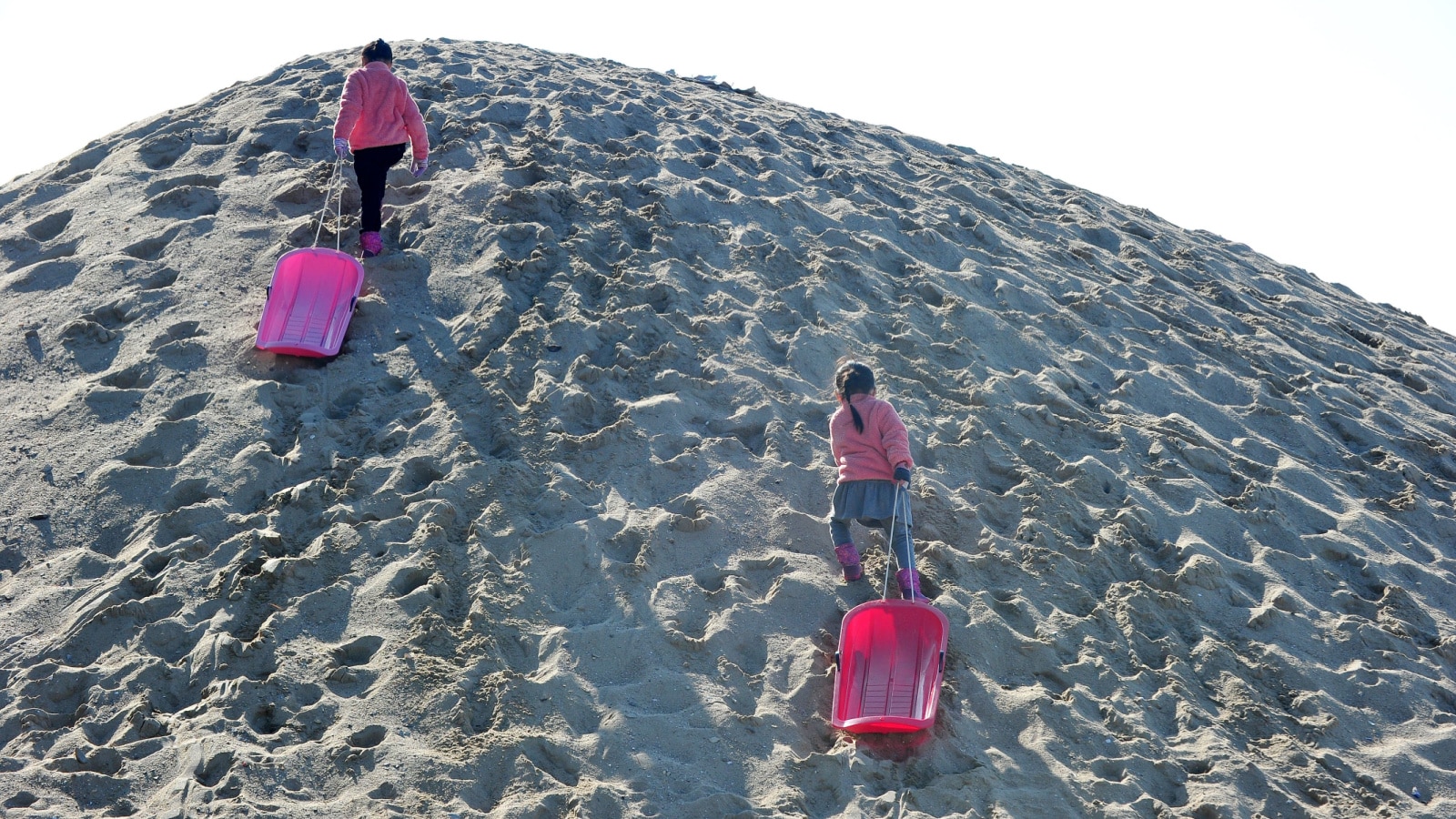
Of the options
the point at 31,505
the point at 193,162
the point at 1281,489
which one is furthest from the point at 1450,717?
the point at 193,162

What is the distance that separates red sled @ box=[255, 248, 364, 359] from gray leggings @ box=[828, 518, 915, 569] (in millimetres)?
3034

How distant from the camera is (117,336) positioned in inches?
256

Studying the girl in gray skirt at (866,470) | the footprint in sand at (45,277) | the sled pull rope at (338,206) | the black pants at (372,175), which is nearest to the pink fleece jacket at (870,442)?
the girl in gray skirt at (866,470)

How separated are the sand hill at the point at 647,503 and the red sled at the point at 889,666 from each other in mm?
121

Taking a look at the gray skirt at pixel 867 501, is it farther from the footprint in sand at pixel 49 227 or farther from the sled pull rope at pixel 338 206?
the footprint in sand at pixel 49 227

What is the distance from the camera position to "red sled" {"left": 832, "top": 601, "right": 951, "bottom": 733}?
4.60 m

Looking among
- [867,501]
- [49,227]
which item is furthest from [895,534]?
[49,227]

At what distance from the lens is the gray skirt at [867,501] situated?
521 cm

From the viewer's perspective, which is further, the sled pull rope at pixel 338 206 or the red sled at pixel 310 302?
the sled pull rope at pixel 338 206

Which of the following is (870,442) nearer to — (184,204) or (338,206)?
(338,206)

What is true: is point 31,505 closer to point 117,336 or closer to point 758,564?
point 117,336

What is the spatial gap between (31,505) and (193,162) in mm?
3446

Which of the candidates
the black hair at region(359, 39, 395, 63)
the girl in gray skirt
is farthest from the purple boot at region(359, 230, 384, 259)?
the girl in gray skirt

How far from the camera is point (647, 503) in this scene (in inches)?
220
